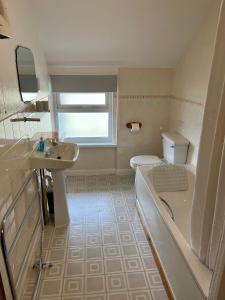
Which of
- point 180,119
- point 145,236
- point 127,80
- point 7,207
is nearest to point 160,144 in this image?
point 180,119

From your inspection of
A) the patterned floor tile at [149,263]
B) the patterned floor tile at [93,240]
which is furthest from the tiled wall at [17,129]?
the patterned floor tile at [149,263]

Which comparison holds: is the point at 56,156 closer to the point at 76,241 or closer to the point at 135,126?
the point at 76,241

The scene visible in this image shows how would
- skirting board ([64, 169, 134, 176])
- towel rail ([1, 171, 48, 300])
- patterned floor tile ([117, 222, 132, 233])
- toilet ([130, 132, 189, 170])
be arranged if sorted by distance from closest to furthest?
towel rail ([1, 171, 48, 300]), patterned floor tile ([117, 222, 132, 233]), toilet ([130, 132, 189, 170]), skirting board ([64, 169, 134, 176])

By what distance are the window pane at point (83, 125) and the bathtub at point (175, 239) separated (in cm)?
123

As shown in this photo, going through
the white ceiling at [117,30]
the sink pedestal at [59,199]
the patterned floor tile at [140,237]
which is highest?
the white ceiling at [117,30]

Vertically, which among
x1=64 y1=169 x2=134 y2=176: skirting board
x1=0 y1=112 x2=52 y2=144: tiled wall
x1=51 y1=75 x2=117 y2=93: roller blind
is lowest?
x1=64 y1=169 x2=134 y2=176: skirting board

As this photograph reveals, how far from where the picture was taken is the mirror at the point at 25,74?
1.68 meters

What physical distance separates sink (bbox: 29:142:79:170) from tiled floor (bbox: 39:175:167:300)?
30.6 inches

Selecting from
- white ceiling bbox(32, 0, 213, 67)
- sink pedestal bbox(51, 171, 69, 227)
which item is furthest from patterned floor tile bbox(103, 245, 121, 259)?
white ceiling bbox(32, 0, 213, 67)

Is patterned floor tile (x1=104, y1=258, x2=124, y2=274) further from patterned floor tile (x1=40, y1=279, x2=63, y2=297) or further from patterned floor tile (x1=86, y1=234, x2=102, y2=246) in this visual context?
patterned floor tile (x1=40, y1=279, x2=63, y2=297)

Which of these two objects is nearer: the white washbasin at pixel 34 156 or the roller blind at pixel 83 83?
the white washbasin at pixel 34 156

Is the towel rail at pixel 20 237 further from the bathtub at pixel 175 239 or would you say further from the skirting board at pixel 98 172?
the skirting board at pixel 98 172

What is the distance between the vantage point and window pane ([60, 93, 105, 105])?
3.29 meters

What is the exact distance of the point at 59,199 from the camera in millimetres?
2348
